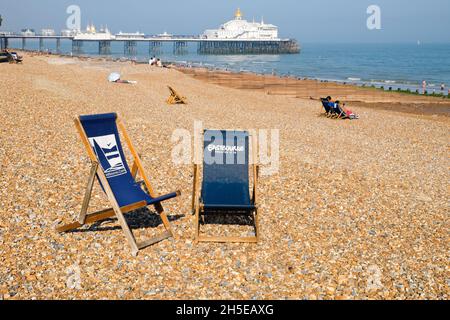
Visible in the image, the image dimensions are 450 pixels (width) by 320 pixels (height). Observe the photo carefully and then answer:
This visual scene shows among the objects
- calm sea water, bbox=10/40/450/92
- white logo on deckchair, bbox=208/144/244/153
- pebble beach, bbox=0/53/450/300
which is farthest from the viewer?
calm sea water, bbox=10/40/450/92

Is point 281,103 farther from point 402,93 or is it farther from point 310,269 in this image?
point 310,269

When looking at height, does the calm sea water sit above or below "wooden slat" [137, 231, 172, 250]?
above

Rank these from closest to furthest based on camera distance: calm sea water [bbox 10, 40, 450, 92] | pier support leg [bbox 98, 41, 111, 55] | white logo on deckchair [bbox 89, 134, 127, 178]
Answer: white logo on deckchair [bbox 89, 134, 127, 178] → calm sea water [bbox 10, 40, 450, 92] → pier support leg [bbox 98, 41, 111, 55]

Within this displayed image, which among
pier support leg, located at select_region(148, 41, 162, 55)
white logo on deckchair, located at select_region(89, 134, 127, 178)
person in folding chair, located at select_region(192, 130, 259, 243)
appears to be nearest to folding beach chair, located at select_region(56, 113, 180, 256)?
white logo on deckchair, located at select_region(89, 134, 127, 178)

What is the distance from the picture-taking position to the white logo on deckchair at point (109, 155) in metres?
4.79

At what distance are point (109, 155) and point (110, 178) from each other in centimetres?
27

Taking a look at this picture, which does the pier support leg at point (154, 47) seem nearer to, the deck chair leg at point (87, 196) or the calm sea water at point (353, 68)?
the calm sea water at point (353, 68)

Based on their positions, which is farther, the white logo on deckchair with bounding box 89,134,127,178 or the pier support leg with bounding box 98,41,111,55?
the pier support leg with bounding box 98,41,111,55

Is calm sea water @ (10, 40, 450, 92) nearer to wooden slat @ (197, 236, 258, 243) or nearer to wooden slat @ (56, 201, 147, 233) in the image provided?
wooden slat @ (197, 236, 258, 243)

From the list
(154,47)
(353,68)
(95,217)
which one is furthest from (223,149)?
(154,47)

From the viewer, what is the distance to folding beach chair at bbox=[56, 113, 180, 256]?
14.8ft

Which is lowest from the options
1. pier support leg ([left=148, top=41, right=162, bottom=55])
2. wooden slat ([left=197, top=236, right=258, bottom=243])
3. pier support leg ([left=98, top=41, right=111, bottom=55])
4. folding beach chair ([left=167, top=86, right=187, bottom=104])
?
wooden slat ([left=197, top=236, right=258, bottom=243])

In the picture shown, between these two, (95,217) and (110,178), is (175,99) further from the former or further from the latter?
(95,217)

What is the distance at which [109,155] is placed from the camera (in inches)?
192
